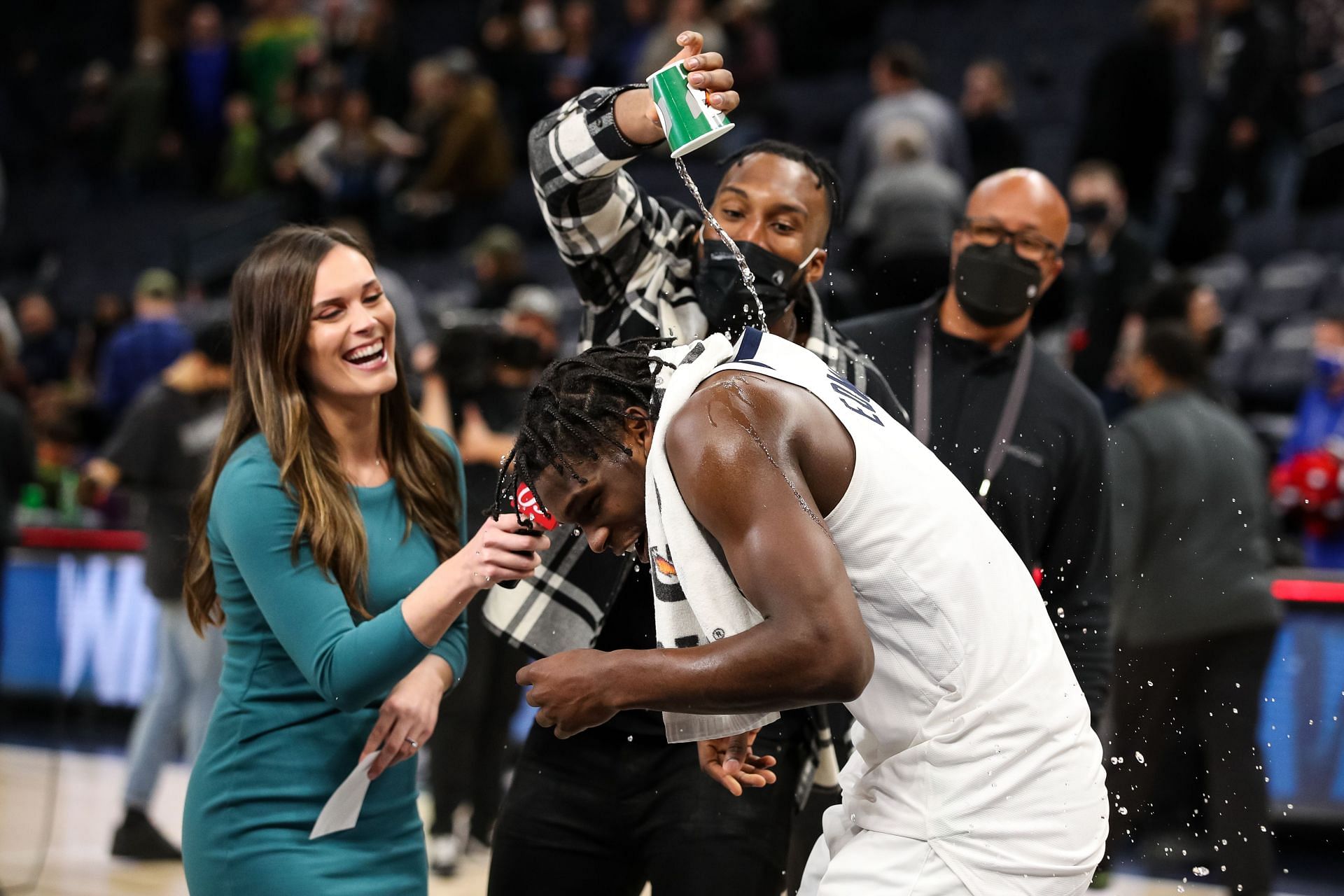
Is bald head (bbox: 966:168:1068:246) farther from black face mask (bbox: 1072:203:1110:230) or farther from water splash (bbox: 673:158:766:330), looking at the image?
black face mask (bbox: 1072:203:1110:230)

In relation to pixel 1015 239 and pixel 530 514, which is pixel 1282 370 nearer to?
pixel 1015 239

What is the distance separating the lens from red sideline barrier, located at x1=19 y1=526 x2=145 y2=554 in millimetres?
6664

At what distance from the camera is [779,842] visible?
8.45 feet

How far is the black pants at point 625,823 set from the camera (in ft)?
8.14

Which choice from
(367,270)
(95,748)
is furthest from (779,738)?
(95,748)

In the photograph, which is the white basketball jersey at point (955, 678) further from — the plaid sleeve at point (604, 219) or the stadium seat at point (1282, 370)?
the stadium seat at point (1282, 370)

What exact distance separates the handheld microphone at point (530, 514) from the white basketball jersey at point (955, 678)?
0.40m

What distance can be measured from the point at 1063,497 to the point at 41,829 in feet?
14.5

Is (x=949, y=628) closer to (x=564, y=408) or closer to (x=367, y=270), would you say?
(x=564, y=408)

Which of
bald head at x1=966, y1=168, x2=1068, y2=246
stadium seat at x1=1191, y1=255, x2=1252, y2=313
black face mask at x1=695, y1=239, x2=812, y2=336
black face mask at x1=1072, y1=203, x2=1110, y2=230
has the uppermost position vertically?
black face mask at x1=1072, y1=203, x2=1110, y2=230

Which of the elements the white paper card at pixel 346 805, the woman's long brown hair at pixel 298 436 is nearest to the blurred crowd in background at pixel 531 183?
the woman's long brown hair at pixel 298 436

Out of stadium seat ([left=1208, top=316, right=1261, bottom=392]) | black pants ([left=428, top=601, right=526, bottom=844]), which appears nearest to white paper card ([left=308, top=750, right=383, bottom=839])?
black pants ([left=428, top=601, right=526, bottom=844])

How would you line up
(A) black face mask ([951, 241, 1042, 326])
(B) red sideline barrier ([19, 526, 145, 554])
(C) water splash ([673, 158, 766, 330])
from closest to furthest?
(C) water splash ([673, 158, 766, 330]), (A) black face mask ([951, 241, 1042, 326]), (B) red sideline barrier ([19, 526, 145, 554])

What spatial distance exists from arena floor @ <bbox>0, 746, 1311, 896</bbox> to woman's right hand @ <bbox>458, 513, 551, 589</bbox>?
306cm
